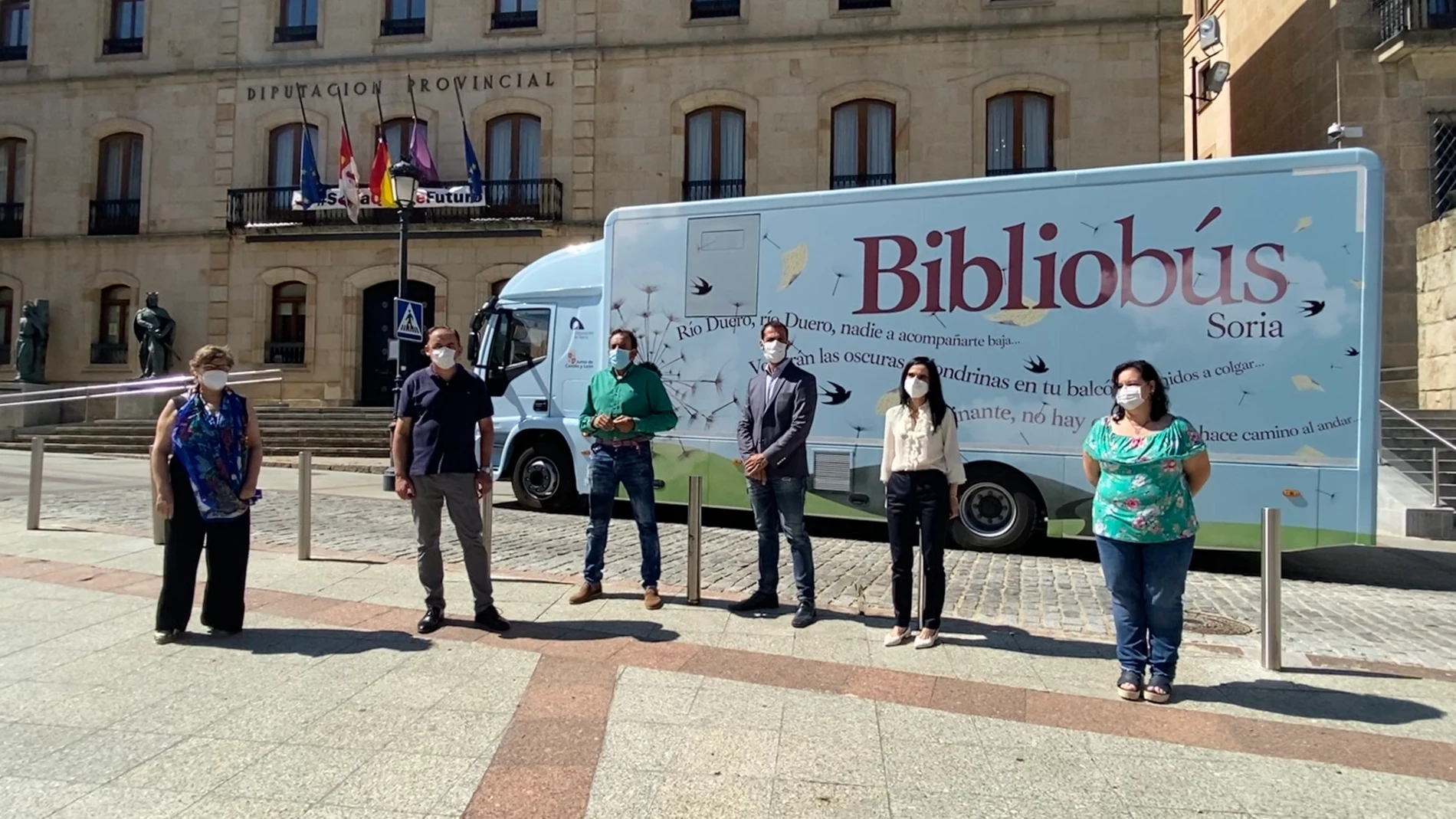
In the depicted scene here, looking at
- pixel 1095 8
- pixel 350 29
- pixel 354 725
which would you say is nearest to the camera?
pixel 354 725

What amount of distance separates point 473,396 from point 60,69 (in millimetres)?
25731

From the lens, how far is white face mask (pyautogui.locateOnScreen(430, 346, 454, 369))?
514 centimetres

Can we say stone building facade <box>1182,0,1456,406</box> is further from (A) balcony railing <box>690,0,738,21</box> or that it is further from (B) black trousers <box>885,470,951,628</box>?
(B) black trousers <box>885,470,951,628</box>

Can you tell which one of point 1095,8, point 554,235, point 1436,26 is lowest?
point 554,235

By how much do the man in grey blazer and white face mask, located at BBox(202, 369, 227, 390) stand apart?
306 cm

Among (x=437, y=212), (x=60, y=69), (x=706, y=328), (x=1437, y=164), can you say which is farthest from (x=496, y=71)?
(x=1437, y=164)

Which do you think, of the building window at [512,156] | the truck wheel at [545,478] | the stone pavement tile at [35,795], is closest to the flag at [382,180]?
the building window at [512,156]

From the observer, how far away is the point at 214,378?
497 centimetres

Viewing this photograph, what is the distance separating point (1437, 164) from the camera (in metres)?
16.8

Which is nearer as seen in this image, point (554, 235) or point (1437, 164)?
point (1437, 164)

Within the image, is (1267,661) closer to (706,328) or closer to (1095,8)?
(706,328)

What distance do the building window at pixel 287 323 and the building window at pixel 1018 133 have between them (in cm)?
1661

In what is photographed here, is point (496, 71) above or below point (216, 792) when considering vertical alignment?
above

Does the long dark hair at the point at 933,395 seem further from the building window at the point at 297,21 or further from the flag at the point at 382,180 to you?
the building window at the point at 297,21
